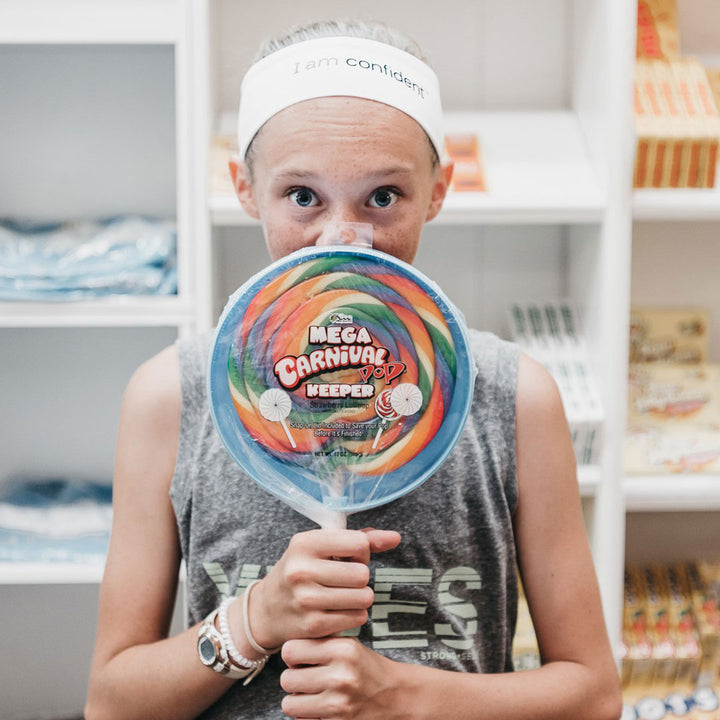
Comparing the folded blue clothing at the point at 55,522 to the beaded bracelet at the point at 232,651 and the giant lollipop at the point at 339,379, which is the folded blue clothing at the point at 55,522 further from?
the giant lollipop at the point at 339,379

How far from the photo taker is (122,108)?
212cm

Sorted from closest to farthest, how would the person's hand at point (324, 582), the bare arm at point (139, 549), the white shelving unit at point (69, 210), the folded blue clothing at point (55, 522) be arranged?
the person's hand at point (324, 582)
the bare arm at point (139, 549)
the folded blue clothing at point (55, 522)
the white shelving unit at point (69, 210)

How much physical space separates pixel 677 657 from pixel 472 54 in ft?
4.65

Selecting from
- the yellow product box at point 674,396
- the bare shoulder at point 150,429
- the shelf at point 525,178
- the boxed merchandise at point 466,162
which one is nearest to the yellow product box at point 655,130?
the shelf at point 525,178

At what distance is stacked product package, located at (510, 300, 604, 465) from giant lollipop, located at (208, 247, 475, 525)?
882 mm

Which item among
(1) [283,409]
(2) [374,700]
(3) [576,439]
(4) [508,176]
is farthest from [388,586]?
(4) [508,176]

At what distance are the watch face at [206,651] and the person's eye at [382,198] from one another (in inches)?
19.6

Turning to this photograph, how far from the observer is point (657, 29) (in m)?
1.96

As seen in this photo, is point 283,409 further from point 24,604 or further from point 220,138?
point 24,604

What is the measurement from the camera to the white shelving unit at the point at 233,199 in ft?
5.73

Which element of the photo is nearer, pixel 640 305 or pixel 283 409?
pixel 283 409

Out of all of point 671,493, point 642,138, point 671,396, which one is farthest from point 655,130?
point 671,493

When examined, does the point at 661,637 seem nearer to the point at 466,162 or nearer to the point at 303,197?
the point at 466,162

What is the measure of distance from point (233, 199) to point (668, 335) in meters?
1.07
